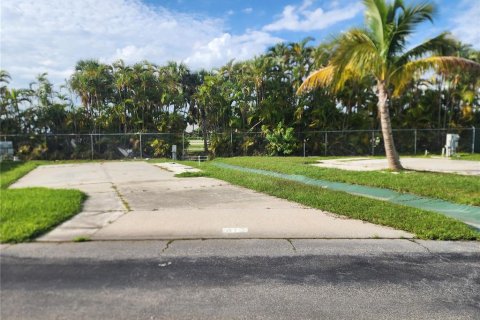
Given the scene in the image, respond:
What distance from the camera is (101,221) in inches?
248

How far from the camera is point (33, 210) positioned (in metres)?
6.66

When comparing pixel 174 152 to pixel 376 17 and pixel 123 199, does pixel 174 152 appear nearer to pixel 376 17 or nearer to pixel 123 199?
pixel 376 17

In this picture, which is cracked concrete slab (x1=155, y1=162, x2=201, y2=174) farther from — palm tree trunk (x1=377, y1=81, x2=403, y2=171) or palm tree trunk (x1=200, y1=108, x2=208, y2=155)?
palm tree trunk (x1=200, y1=108, x2=208, y2=155)

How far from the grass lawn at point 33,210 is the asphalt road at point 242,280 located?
0.67 metres

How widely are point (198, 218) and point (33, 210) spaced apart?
117 inches

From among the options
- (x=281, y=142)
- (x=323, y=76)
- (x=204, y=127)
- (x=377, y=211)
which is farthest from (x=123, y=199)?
(x=204, y=127)

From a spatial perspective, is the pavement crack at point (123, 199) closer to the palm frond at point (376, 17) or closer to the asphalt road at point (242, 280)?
the asphalt road at point (242, 280)

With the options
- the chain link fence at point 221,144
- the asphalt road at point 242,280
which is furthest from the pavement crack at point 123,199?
the chain link fence at point 221,144

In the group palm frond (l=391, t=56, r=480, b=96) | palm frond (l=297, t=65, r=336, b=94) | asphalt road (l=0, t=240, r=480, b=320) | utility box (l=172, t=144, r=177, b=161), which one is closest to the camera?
asphalt road (l=0, t=240, r=480, b=320)

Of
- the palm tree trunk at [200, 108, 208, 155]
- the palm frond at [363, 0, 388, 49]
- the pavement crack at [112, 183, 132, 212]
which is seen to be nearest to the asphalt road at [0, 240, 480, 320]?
the pavement crack at [112, 183, 132, 212]

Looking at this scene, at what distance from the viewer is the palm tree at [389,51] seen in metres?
11.7

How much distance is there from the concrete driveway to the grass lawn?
22 cm

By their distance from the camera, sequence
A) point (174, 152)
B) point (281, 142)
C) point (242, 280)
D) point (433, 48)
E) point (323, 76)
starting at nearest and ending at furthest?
point (242, 280)
point (433, 48)
point (323, 76)
point (174, 152)
point (281, 142)

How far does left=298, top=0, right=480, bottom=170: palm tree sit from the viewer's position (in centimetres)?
1174
